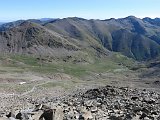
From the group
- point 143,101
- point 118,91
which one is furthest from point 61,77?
point 143,101

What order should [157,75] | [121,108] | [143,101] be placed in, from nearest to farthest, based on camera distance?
[121,108] → [143,101] → [157,75]

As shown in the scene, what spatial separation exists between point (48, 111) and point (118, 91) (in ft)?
93.3

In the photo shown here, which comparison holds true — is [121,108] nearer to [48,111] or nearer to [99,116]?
[99,116]

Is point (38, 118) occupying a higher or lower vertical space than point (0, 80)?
higher

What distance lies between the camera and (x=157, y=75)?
177m

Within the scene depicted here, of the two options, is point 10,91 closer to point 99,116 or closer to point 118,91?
point 118,91

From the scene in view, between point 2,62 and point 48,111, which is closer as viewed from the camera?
point 48,111

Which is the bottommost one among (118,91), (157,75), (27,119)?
(157,75)

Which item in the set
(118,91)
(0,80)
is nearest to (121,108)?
(118,91)

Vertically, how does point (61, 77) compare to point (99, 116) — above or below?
below

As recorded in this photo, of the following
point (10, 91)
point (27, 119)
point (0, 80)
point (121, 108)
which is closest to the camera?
point (27, 119)

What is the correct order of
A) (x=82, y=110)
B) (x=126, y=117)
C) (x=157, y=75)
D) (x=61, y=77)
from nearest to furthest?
(x=126, y=117)
(x=82, y=110)
(x=61, y=77)
(x=157, y=75)

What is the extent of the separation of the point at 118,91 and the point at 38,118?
96.1ft

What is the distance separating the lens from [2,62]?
191 meters
